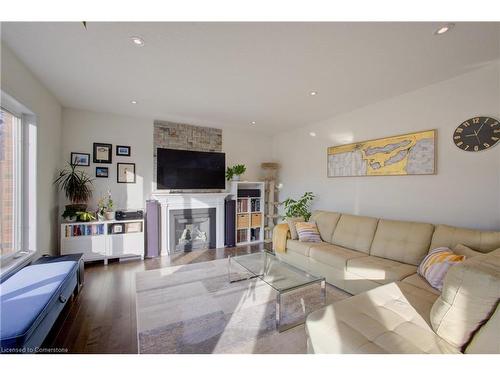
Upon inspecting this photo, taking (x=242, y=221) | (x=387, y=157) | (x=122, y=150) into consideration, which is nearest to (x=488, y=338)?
(x=387, y=157)

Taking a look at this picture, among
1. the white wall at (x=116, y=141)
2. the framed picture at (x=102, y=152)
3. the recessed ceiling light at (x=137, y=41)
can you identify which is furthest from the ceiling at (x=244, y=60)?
the framed picture at (x=102, y=152)

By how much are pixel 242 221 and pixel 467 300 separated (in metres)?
3.79

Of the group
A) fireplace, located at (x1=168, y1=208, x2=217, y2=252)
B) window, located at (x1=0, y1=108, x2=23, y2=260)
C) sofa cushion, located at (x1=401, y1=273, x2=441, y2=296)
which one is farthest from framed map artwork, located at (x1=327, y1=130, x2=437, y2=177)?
window, located at (x1=0, y1=108, x2=23, y2=260)

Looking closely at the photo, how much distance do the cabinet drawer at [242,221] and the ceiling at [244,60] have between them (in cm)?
233

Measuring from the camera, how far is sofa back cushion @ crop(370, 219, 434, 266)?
2.37 meters

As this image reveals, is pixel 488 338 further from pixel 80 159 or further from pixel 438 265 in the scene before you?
pixel 80 159

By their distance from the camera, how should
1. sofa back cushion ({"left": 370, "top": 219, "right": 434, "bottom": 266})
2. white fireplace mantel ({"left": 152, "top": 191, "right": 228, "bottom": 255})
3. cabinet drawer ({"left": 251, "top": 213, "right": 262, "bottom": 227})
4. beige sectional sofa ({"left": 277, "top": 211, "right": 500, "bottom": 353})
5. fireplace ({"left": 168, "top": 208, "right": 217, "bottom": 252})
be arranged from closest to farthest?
beige sectional sofa ({"left": 277, "top": 211, "right": 500, "bottom": 353})
sofa back cushion ({"left": 370, "top": 219, "right": 434, "bottom": 266})
white fireplace mantel ({"left": 152, "top": 191, "right": 228, "bottom": 255})
fireplace ({"left": 168, "top": 208, "right": 217, "bottom": 252})
cabinet drawer ({"left": 251, "top": 213, "right": 262, "bottom": 227})

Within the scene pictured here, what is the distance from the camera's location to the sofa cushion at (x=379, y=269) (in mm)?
2183

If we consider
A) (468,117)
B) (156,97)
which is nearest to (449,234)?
(468,117)

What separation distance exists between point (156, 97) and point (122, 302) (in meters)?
2.57

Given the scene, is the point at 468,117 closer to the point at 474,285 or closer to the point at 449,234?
the point at 449,234

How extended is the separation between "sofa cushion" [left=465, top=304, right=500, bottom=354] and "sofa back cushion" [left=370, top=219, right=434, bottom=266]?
1.38m

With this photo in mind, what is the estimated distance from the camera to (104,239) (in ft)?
11.3

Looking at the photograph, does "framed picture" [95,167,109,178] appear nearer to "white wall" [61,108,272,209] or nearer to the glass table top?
"white wall" [61,108,272,209]
